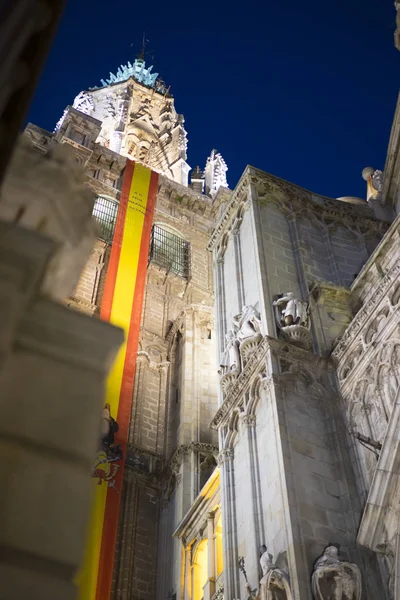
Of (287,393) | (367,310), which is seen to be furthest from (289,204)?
(287,393)

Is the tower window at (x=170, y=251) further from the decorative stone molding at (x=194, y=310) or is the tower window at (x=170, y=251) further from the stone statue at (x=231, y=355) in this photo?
the stone statue at (x=231, y=355)

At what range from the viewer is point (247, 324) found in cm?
1295

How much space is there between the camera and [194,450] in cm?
1925

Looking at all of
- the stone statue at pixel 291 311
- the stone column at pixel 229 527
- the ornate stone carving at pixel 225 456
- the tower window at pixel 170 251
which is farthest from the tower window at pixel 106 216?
the stone column at pixel 229 527

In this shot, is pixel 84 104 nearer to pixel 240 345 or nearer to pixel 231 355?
pixel 231 355

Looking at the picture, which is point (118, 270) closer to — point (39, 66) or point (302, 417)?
point (302, 417)

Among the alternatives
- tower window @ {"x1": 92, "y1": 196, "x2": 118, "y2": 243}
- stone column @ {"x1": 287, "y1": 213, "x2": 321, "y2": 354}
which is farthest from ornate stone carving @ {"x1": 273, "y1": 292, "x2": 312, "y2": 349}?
tower window @ {"x1": 92, "y1": 196, "x2": 118, "y2": 243}

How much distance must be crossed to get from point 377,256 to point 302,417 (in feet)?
14.1

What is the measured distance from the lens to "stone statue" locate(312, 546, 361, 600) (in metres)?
8.12

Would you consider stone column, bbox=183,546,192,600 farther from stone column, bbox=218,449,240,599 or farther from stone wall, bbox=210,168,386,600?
stone column, bbox=218,449,240,599

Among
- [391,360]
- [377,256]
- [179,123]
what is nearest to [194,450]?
[377,256]

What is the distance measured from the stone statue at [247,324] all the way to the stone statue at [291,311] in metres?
0.43

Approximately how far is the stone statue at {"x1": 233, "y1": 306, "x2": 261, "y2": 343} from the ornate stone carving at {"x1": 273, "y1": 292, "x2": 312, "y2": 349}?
1.33 feet

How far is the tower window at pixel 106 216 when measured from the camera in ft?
104
